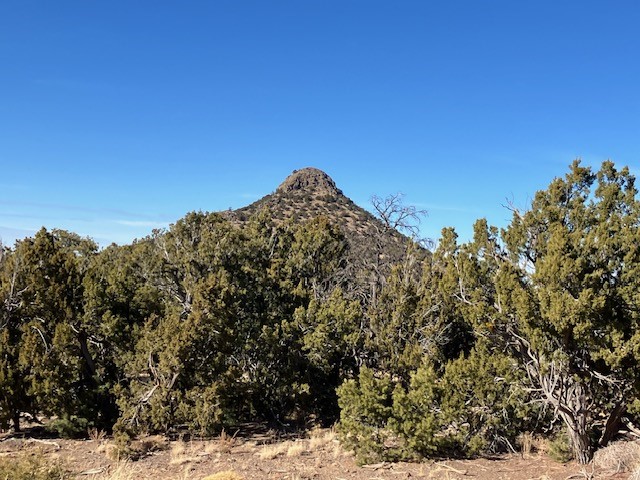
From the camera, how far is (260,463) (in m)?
13.5

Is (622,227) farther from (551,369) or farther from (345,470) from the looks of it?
(345,470)

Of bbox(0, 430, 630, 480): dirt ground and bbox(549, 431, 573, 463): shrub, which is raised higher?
bbox(549, 431, 573, 463): shrub

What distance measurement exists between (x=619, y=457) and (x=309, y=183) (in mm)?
87291

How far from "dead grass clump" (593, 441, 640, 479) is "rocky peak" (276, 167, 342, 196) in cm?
7854

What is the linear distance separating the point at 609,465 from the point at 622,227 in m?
5.59

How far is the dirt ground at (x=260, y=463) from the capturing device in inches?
472

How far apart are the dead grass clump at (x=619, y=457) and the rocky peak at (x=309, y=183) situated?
78.5m

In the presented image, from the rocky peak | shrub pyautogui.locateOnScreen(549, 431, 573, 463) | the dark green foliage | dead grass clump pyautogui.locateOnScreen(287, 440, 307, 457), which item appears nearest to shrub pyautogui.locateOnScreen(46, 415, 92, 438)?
dead grass clump pyautogui.locateOnScreen(287, 440, 307, 457)

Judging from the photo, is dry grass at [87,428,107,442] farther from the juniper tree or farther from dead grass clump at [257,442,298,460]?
the juniper tree

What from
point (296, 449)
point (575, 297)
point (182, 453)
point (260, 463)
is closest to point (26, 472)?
point (182, 453)

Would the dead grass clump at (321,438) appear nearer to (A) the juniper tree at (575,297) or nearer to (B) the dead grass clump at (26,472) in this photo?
(A) the juniper tree at (575,297)

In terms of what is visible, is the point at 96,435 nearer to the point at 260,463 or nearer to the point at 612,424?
the point at 260,463

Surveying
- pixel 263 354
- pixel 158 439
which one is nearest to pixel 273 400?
pixel 263 354

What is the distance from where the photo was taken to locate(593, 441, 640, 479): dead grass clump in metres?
11.4
